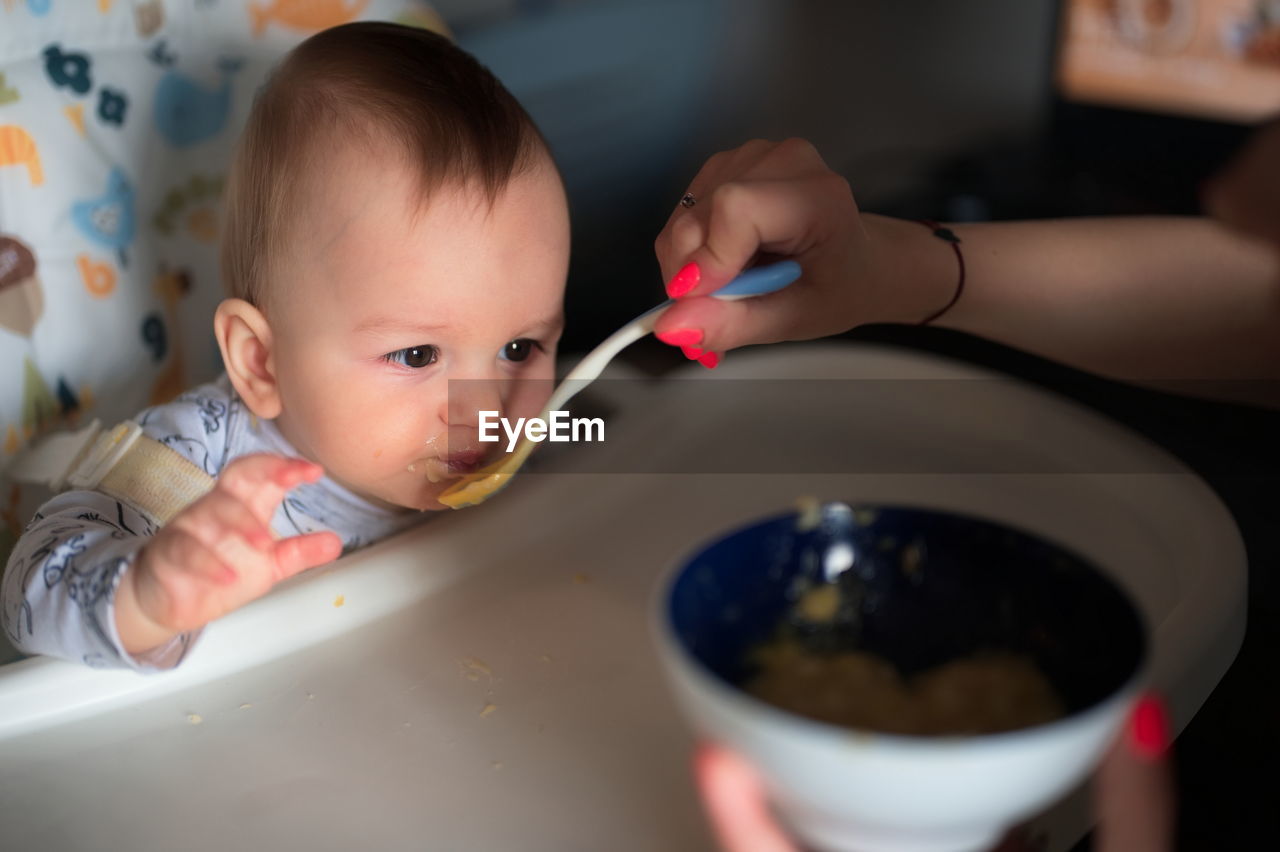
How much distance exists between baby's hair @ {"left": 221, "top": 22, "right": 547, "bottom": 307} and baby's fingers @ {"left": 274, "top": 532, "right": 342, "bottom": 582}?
7.1 inches

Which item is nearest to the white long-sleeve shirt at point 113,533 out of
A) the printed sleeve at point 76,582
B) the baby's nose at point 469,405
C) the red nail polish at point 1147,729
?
the printed sleeve at point 76,582

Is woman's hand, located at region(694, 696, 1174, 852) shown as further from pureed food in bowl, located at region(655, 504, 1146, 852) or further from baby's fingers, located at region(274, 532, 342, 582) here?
baby's fingers, located at region(274, 532, 342, 582)

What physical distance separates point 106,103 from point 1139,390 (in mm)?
632

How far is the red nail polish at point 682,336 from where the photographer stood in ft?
1.39

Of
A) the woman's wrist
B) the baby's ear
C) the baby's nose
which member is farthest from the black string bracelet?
the baby's ear

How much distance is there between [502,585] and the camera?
539 millimetres

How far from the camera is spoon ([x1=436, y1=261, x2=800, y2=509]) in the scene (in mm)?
426

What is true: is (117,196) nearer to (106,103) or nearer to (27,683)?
(106,103)

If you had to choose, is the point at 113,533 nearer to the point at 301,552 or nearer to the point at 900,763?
the point at 301,552

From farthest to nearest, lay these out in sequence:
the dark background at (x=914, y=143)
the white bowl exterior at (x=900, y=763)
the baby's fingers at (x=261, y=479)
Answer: the dark background at (x=914, y=143) < the baby's fingers at (x=261, y=479) < the white bowl exterior at (x=900, y=763)

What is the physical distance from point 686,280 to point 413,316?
0.14 metres

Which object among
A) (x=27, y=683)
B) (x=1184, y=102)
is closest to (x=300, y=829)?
(x=27, y=683)

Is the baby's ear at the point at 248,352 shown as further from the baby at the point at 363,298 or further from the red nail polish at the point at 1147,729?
the red nail polish at the point at 1147,729

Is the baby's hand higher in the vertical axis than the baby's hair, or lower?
lower
